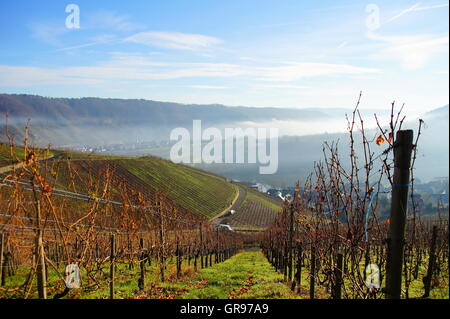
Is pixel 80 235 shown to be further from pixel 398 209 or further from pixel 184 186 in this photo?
pixel 184 186

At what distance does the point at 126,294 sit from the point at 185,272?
539 cm

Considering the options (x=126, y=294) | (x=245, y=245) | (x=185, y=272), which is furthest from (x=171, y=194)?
(x=126, y=294)

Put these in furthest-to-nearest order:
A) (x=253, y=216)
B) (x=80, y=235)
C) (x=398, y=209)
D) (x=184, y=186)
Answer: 1. (x=184, y=186)
2. (x=253, y=216)
3. (x=80, y=235)
4. (x=398, y=209)

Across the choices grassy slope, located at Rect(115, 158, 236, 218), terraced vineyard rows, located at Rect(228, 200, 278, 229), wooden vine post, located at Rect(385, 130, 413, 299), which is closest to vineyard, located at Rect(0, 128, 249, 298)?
wooden vine post, located at Rect(385, 130, 413, 299)

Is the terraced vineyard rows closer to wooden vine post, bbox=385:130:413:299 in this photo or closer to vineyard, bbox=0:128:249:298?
vineyard, bbox=0:128:249:298

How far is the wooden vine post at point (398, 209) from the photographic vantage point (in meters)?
3.38

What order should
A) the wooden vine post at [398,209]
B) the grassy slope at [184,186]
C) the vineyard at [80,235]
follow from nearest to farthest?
1. the wooden vine post at [398,209]
2. the vineyard at [80,235]
3. the grassy slope at [184,186]

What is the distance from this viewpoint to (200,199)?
64000 millimetres

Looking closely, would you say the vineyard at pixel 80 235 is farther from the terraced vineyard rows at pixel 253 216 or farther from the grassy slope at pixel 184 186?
the grassy slope at pixel 184 186

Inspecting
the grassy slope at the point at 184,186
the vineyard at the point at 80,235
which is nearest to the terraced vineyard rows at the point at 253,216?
the grassy slope at the point at 184,186

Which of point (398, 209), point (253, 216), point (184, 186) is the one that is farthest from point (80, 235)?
point (184, 186)

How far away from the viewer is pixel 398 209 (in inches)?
135
